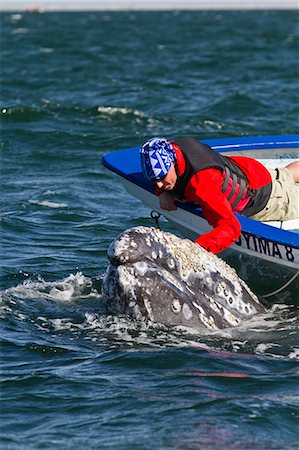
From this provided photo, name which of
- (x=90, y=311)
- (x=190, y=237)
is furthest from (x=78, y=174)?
(x=90, y=311)

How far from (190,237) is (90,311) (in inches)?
58.4

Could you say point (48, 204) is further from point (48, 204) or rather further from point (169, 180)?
point (169, 180)

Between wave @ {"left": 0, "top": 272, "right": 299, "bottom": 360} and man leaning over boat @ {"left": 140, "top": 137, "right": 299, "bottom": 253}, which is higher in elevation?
man leaning over boat @ {"left": 140, "top": 137, "right": 299, "bottom": 253}

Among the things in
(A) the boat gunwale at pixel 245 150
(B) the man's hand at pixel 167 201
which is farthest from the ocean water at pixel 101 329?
(B) the man's hand at pixel 167 201

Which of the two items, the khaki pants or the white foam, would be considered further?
the white foam

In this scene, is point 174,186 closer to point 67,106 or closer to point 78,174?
point 78,174

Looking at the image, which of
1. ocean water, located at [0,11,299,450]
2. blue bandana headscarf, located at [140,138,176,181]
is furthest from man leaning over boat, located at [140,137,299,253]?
ocean water, located at [0,11,299,450]

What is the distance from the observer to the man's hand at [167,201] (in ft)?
32.4

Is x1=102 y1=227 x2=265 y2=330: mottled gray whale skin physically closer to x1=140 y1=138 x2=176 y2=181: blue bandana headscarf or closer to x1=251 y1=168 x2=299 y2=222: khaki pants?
x1=140 y1=138 x2=176 y2=181: blue bandana headscarf

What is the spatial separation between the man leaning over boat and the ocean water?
792 millimetres

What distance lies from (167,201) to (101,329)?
61.5 inches

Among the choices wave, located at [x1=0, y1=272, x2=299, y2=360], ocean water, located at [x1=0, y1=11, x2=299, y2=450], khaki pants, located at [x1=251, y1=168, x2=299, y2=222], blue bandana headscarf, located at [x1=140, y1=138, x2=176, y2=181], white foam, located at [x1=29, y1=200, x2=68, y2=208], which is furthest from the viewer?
white foam, located at [x1=29, y1=200, x2=68, y2=208]

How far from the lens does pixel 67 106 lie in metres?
21.5

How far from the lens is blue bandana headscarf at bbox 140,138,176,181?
9070 mm
